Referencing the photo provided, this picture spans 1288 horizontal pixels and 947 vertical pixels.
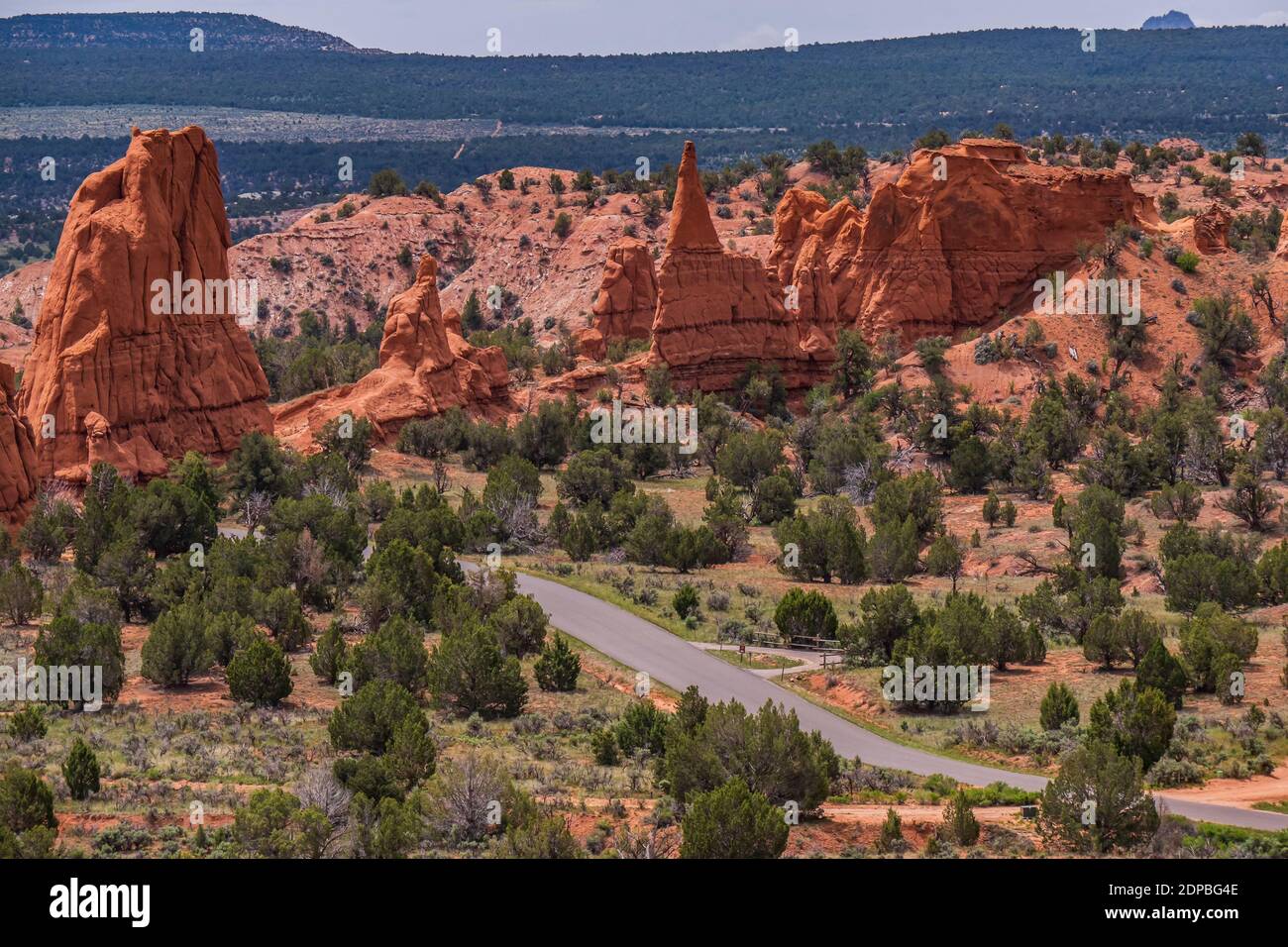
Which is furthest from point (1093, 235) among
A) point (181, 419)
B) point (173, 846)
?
point (173, 846)

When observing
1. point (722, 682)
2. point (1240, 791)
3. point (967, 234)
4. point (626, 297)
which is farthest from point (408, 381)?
point (1240, 791)

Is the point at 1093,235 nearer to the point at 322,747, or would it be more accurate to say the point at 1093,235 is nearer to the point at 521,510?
the point at 521,510

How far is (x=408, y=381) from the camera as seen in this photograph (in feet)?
234

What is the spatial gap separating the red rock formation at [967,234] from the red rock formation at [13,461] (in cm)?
4107

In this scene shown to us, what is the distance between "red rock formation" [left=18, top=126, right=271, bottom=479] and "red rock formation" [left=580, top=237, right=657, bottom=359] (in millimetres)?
28065

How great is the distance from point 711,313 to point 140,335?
94.5 ft

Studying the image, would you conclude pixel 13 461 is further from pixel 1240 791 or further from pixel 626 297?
pixel 626 297

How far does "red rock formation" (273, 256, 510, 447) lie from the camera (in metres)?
70.0

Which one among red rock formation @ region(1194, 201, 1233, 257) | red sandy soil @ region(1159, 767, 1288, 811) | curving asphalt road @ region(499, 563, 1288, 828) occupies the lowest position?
curving asphalt road @ region(499, 563, 1288, 828)

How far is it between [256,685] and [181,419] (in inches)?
943

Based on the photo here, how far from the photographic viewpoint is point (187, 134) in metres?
60.4

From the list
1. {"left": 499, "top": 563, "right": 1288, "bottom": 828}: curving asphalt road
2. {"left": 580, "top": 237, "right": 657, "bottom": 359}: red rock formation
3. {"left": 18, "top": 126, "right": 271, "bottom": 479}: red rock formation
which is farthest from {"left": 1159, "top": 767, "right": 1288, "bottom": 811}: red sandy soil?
{"left": 580, "top": 237, "right": 657, "bottom": 359}: red rock formation

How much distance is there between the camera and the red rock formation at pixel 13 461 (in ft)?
157

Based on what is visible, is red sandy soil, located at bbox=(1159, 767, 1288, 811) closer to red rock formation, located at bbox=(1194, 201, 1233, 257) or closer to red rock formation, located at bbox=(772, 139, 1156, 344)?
red rock formation, located at bbox=(772, 139, 1156, 344)
